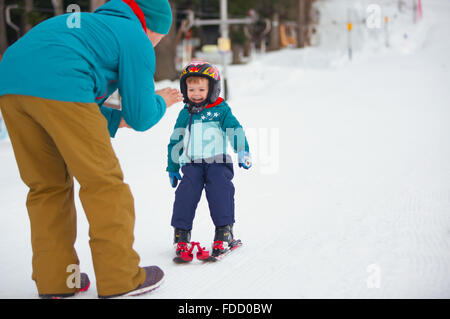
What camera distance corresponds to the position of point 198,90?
11.6 ft

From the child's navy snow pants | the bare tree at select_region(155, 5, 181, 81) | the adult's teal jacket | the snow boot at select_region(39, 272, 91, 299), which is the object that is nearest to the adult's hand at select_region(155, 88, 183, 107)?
the adult's teal jacket

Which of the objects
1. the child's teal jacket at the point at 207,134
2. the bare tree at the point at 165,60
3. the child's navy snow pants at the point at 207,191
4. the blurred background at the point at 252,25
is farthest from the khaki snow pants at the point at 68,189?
the bare tree at the point at 165,60

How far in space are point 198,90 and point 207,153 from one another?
0.40 m

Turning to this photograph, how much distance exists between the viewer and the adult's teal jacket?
98.0 inches

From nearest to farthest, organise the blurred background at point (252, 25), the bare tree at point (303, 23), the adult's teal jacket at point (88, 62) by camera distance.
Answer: the adult's teal jacket at point (88, 62) < the blurred background at point (252, 25) < the bare tree at point (303, 23)

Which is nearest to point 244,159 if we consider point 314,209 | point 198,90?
point 198,90

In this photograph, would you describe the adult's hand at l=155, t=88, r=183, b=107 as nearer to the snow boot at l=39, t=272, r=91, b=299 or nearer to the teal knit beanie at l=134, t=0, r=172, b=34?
the teal knit beanie at l=134, t=0, r=172, b=34

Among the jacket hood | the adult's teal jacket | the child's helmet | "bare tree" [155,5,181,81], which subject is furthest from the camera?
"bare tree" [155,5,181,81]

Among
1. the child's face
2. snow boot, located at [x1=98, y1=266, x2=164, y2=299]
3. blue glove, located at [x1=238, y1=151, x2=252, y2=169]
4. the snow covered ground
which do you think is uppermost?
the child's face

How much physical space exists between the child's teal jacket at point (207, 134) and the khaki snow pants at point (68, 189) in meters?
0.90

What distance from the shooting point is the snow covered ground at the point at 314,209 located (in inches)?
120

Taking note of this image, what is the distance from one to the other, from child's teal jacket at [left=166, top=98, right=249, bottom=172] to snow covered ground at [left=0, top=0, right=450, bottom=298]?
2.19 feet

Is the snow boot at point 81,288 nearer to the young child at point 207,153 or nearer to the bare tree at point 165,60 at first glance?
the young child at point 207,153
